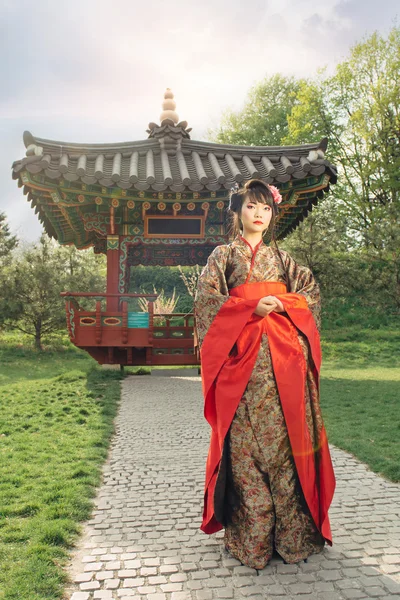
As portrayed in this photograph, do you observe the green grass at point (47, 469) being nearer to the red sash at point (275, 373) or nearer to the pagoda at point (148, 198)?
the red sash at point (275, 373)

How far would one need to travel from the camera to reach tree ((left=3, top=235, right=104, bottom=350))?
46.6ft

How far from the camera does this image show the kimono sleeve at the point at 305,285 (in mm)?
2830

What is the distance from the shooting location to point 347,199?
58.1 ft

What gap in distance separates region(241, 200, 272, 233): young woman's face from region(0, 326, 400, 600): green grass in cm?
202

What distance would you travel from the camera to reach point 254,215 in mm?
2844

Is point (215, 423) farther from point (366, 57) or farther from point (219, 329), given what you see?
point (366, 57)

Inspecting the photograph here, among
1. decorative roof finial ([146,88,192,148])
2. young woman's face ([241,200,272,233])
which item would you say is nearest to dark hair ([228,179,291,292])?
young woman's face ([241,200,272,233])

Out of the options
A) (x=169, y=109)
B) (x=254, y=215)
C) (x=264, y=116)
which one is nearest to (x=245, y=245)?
(x=254, y=215)

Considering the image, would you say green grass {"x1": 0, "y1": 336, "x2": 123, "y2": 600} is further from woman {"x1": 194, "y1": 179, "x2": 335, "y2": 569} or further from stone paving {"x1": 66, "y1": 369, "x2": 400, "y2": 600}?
woman {"x1": 194, "y1": 179, "x2": 335, "y2": 569}

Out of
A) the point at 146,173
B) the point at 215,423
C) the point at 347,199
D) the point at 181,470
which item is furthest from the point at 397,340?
the point at 215,423

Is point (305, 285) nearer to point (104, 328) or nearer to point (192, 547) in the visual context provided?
point (192, 547)

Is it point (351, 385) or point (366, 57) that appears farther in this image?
point (366, 57)

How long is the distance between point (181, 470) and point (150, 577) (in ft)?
5.76

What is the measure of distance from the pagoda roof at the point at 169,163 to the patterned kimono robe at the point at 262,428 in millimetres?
5457
